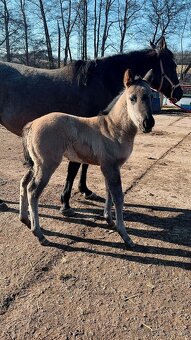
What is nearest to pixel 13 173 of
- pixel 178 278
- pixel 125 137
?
pixel 125 137

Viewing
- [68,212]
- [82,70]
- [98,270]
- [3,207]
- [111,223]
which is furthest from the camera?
[82,70]

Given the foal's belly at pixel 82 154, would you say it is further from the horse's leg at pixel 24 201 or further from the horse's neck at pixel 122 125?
the horse's leg at pixel 24 201

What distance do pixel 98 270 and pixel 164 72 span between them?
318 centimetres

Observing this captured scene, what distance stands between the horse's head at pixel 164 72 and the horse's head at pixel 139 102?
5.04 feet

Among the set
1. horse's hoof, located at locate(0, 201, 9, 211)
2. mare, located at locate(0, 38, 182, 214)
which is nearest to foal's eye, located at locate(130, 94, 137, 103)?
mare, located at locate(0, 38, 182, 214)

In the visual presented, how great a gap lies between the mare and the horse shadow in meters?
0.38

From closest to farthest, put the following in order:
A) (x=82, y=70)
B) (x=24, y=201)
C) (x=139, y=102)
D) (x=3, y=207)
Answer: (x=139, y=102) < (x=24, y=201) < (x=3, y=207) < (x=82, y=70)

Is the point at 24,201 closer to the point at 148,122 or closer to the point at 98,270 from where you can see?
the point at 98,270

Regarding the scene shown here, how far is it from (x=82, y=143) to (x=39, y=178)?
0.61 m

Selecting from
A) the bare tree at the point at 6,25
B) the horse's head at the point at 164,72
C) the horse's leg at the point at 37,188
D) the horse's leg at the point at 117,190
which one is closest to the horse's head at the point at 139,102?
the horse's leg at the point at 117,190

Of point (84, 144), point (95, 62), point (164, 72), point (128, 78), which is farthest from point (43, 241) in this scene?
point (164, 72)

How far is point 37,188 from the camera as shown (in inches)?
142

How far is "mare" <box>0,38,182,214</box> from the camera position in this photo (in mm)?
4621

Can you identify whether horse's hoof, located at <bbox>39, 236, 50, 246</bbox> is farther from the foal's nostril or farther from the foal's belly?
the foal's nostril
